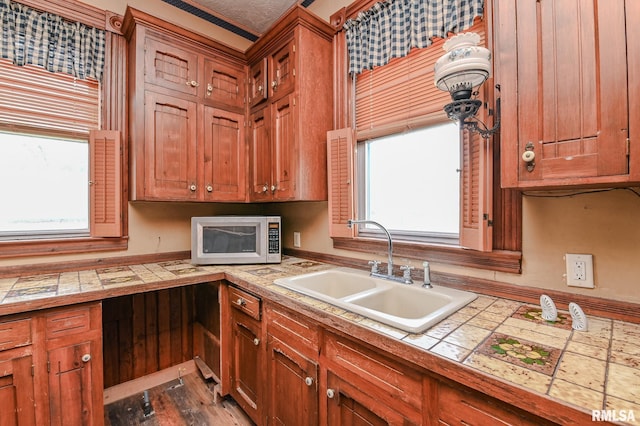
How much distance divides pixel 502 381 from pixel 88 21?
2.78 m

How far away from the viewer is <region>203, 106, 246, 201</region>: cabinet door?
2.11m

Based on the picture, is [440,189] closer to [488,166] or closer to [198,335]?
[488,166]

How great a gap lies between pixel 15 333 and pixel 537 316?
2109mm

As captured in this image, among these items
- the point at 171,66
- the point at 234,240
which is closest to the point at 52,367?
the point at 234,240

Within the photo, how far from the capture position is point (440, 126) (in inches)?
60.6

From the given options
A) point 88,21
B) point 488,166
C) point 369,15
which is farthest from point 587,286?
point 88,21

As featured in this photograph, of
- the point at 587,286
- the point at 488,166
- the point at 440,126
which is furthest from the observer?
the point at 440,126

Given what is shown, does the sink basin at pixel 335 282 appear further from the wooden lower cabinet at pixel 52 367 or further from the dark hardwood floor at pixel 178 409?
the wooden lower cabinet at pixel 52 367

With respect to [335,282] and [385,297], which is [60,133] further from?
[385,297]

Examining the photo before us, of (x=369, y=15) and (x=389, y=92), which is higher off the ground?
(x=369, y=15)

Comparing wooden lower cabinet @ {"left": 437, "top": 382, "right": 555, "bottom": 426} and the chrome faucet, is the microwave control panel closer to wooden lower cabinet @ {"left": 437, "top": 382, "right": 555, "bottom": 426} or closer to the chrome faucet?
the chrome faucet

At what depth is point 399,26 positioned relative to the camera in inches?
63.7

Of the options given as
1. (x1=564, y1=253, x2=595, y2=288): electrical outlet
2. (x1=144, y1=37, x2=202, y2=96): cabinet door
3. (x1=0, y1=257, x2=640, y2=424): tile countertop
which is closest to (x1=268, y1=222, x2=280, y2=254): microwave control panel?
(x1=0, y1=257, x2=640, y2=424): tile countertop

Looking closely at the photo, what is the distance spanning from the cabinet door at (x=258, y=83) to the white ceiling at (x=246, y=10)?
488mm
